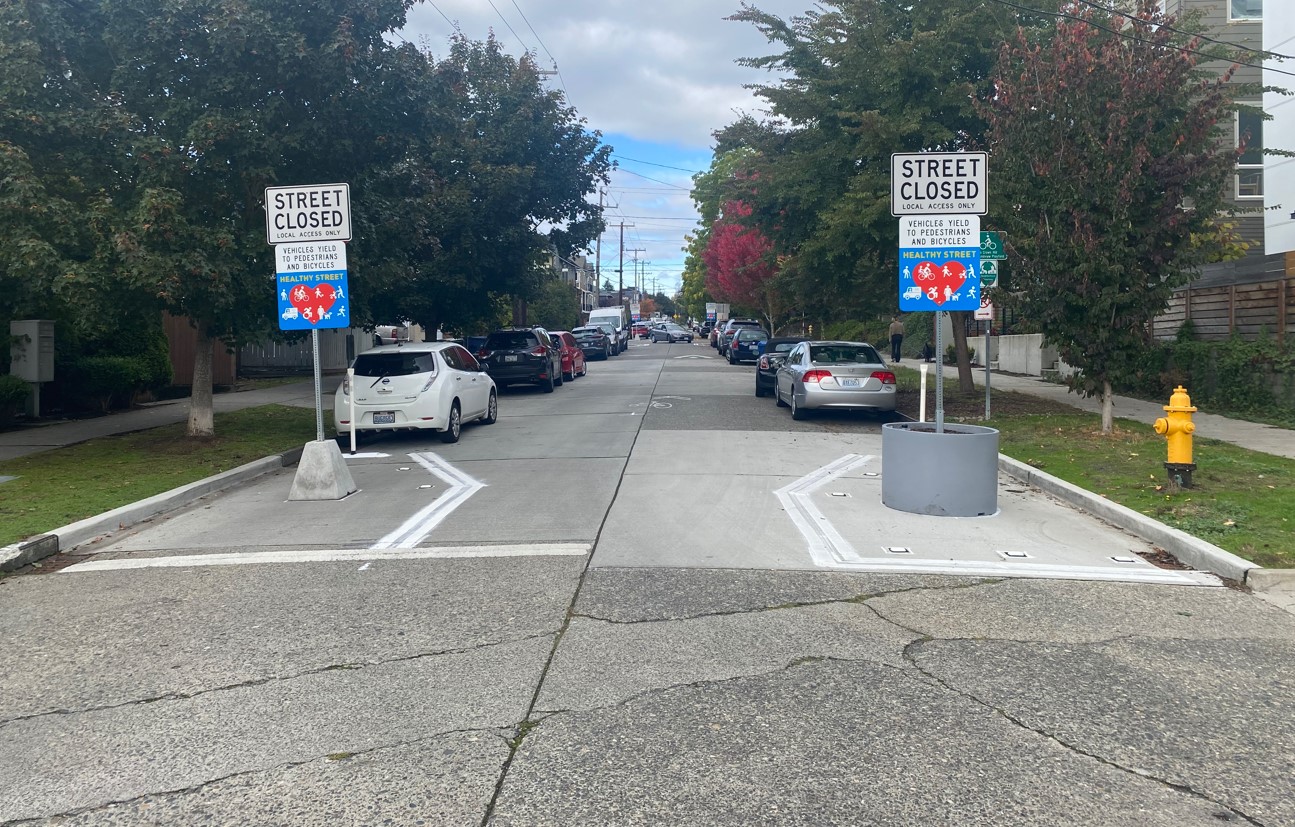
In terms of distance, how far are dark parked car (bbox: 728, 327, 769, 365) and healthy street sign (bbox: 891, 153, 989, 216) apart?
27.3m

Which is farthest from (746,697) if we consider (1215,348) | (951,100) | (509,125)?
(509,125)

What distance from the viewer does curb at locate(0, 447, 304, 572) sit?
807 centimetres

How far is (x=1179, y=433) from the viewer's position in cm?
974

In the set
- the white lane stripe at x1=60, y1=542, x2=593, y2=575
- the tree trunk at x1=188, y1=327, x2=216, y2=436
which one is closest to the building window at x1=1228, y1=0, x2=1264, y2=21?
the tree trunk at x1=188, y1=327, x2=216, y2=436

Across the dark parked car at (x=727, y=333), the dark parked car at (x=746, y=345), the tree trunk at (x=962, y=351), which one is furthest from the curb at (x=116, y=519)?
the dark parked car at (x=727, y=333)

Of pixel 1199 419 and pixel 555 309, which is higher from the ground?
pixel 555 309

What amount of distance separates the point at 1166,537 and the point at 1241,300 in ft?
38.1

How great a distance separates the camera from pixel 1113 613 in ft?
21.1

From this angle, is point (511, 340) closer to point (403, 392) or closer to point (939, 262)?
point (403, 392)

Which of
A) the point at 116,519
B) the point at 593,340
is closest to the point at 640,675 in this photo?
the point at 116,519

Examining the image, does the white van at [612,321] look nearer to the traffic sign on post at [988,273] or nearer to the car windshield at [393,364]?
the car windshield at [393,364]

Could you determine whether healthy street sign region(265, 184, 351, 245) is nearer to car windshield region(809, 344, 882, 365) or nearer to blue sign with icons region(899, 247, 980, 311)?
blue sign with icons region(899, 247, 980, 311)

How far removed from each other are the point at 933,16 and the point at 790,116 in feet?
9.32

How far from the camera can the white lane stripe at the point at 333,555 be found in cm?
798
